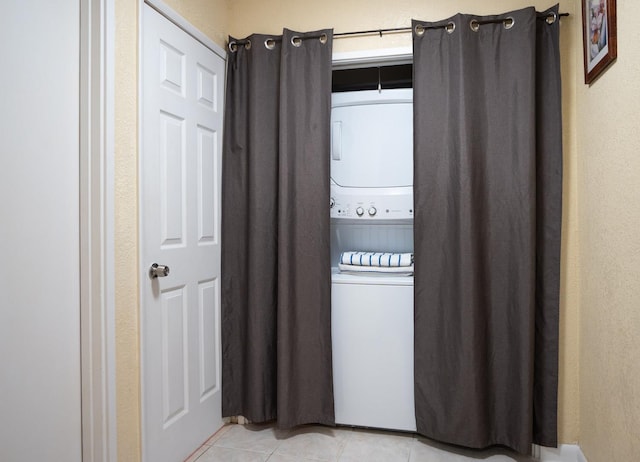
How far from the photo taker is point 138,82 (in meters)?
1.66

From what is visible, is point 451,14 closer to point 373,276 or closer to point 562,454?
point 373,276

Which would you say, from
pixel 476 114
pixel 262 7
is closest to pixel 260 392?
pixel 476 114

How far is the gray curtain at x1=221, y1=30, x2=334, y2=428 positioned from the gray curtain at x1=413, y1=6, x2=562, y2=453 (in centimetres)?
51

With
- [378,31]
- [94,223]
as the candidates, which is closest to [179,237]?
[94,223]

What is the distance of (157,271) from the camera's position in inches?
69.1

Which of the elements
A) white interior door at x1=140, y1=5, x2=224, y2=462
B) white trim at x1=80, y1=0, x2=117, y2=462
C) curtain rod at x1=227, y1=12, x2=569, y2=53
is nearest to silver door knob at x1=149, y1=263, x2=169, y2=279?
white interior door at x1=140, y1=5, x2=224, y2=462

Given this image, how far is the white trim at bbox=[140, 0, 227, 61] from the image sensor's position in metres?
1.77

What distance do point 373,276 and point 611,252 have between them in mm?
1093

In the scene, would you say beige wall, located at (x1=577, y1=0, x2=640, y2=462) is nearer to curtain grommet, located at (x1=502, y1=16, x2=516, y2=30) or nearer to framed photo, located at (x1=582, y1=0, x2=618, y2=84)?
framed photo, located at (x1=582, y1=0, x2=618, y2=84)

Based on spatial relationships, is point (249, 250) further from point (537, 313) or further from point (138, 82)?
point (537, 313)

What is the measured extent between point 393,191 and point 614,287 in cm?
109

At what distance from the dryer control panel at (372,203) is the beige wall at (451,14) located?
745 mm

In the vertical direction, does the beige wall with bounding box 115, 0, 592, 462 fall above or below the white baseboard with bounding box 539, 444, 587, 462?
above

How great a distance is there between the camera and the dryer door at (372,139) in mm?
2303
